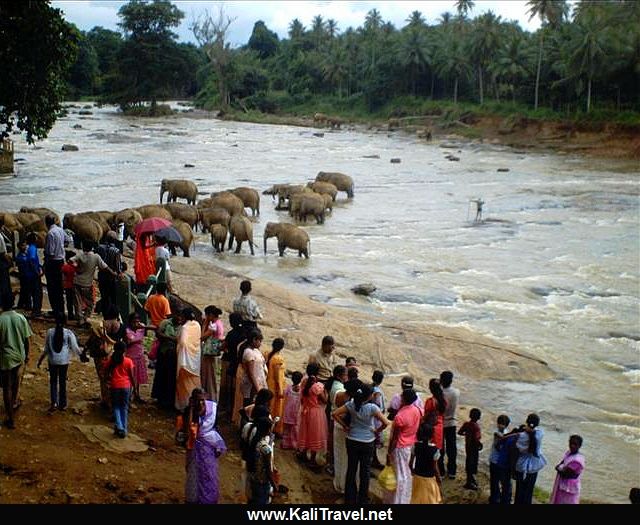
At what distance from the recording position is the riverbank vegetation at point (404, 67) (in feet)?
187

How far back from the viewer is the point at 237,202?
2592 centimetres

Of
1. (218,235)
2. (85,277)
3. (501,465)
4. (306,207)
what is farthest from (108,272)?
(306,207)

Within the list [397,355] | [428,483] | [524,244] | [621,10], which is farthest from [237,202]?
[621,10]

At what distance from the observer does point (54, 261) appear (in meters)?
11.1

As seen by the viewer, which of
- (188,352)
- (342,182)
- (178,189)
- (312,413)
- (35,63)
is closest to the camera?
(312,413)

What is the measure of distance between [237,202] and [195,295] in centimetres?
1189

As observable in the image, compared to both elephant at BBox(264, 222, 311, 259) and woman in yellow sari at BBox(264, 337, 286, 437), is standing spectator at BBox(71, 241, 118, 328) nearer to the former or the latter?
woman in yellow sari at BBox(264, 337, 286, 437)

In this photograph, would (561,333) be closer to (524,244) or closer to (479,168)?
(524,244)

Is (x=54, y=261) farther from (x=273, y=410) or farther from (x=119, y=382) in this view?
(x=273, y=410)

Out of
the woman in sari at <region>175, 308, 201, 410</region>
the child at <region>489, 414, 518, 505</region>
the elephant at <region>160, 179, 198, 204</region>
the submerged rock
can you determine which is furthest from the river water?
the woman in sari at <region>175, 308, 201, 410</region>

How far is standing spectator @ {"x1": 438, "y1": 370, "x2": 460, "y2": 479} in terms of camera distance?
27.0 ft

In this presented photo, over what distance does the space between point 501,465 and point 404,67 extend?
7347 cm

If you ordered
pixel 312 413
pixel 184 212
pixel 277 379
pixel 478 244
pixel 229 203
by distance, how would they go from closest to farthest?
pixel 312 413
pixel 277 379
pixel 184 212
pixel 478 244
pixel 229 203

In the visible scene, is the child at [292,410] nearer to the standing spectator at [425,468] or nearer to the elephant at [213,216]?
the standing spectator at [425,468]
